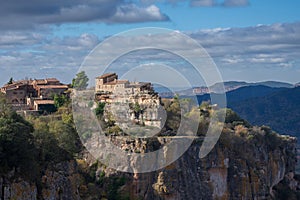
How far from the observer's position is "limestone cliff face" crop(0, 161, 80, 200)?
2881 centimetres

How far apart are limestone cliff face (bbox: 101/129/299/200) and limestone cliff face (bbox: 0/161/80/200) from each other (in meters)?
8.35

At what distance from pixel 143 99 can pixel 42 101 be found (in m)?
7.77

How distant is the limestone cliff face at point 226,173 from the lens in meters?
43.6

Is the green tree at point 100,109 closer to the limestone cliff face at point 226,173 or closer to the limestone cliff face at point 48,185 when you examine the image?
the limestone cliff face at point 226,173

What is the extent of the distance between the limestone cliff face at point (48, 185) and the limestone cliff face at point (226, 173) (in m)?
8.35

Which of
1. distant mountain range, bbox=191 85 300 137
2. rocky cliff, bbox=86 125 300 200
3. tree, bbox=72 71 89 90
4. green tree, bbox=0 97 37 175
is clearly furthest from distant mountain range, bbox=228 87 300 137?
green tree, bbox=0 97 37 175

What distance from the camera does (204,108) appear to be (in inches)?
2206

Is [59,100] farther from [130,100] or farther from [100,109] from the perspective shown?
[130,100]

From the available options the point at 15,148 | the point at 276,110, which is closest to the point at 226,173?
the point at 15,148

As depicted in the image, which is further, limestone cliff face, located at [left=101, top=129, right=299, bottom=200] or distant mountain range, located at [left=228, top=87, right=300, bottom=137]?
distant mountain range, located at [left=228, top=87, right=300, bottom=137]

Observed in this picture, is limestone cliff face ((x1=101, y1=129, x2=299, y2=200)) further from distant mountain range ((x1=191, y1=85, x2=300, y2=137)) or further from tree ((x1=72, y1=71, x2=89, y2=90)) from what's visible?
distant mountain range ((x1=191, y1=85, x2=300, y2=137))

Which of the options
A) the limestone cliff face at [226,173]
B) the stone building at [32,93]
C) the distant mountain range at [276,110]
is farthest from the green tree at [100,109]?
the distant mountain range at [276,110]

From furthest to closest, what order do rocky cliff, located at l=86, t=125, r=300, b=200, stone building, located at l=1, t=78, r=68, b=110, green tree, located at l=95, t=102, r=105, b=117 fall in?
stone building, located at l=1, t=78, r=68, b=110 < green tree, located at l=95, t=102, r=105, b=117 < rocky cliff, located at l=86, t=125, r=300, b=200

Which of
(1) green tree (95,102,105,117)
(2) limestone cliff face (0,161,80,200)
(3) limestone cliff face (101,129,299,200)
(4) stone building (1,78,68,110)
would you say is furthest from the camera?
(4) stone building (1,78,68,110)
